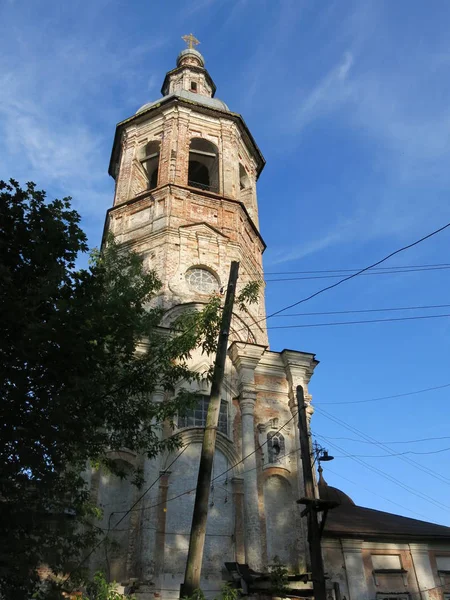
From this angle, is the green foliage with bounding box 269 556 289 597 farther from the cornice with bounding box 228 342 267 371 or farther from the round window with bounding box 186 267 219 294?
the round window with bounding box 186 267 219 294

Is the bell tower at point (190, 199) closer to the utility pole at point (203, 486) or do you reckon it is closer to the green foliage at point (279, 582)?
the utility pole at point (203, 486)

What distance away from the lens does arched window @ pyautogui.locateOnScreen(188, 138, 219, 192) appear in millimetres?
22997

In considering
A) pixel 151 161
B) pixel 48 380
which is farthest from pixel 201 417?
pixel 151 161

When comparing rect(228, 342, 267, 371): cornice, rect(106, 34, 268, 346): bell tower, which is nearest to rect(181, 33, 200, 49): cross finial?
rect(106, 34, 268, 346): bell tower

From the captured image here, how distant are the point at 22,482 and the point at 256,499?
321 inches

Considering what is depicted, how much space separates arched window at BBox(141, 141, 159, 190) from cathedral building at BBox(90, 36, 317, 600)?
61 millimetres

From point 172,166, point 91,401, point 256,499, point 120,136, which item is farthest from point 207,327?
point 120,136

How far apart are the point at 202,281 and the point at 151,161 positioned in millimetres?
8402

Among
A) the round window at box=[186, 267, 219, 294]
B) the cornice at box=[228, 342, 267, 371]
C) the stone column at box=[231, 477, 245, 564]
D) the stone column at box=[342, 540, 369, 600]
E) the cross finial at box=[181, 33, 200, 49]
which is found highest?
the cross finial at box=[181, 33, 200, 49]

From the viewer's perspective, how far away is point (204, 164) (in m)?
25.6

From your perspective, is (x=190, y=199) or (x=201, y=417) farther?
(x=190, y=199)

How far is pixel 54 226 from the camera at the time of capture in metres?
8.93

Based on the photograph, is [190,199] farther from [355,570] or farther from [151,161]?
[355,570]

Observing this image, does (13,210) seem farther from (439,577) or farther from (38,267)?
(439,577)
